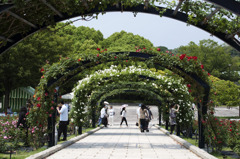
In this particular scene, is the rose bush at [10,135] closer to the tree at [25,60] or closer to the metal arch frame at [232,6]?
the metal arch frame at [232,6]

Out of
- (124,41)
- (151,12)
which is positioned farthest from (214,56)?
(151,12)

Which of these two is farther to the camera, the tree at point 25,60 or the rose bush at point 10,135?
the tree at point 25,60

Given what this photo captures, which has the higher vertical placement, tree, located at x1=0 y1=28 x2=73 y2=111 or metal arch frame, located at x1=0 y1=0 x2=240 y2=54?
tree, located at x1=0 y1=28 x2=73 y2=111

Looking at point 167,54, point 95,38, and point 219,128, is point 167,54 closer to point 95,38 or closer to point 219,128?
point 219,128

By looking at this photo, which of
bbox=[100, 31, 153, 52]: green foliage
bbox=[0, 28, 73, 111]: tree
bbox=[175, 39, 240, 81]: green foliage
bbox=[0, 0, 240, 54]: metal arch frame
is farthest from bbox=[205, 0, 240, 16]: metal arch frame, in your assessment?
bbox=[175, 39, 240, 81]: green foliage

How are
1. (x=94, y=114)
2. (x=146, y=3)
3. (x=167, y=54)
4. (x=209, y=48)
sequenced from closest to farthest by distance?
(x=146, y=3)
(x=167, y=54)
(x=94, y=114)
(x=209, y=48)

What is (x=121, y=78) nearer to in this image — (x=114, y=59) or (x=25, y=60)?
(x=114, y=59)

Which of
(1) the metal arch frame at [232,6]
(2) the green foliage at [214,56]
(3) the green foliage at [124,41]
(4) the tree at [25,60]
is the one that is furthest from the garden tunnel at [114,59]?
(2) the green foliage at [214,56]

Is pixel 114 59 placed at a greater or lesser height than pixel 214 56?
lesser

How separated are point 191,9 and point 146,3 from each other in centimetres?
104

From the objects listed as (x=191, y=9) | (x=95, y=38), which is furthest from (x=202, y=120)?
(x=95, y=38)

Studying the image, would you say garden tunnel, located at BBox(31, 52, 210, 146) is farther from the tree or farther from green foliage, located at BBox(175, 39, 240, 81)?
green foliage, located at BBox(175, 39, 240, 81)

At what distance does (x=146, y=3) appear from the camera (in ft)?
24.5

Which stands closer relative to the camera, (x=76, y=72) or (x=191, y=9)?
(x=191, y=9)
